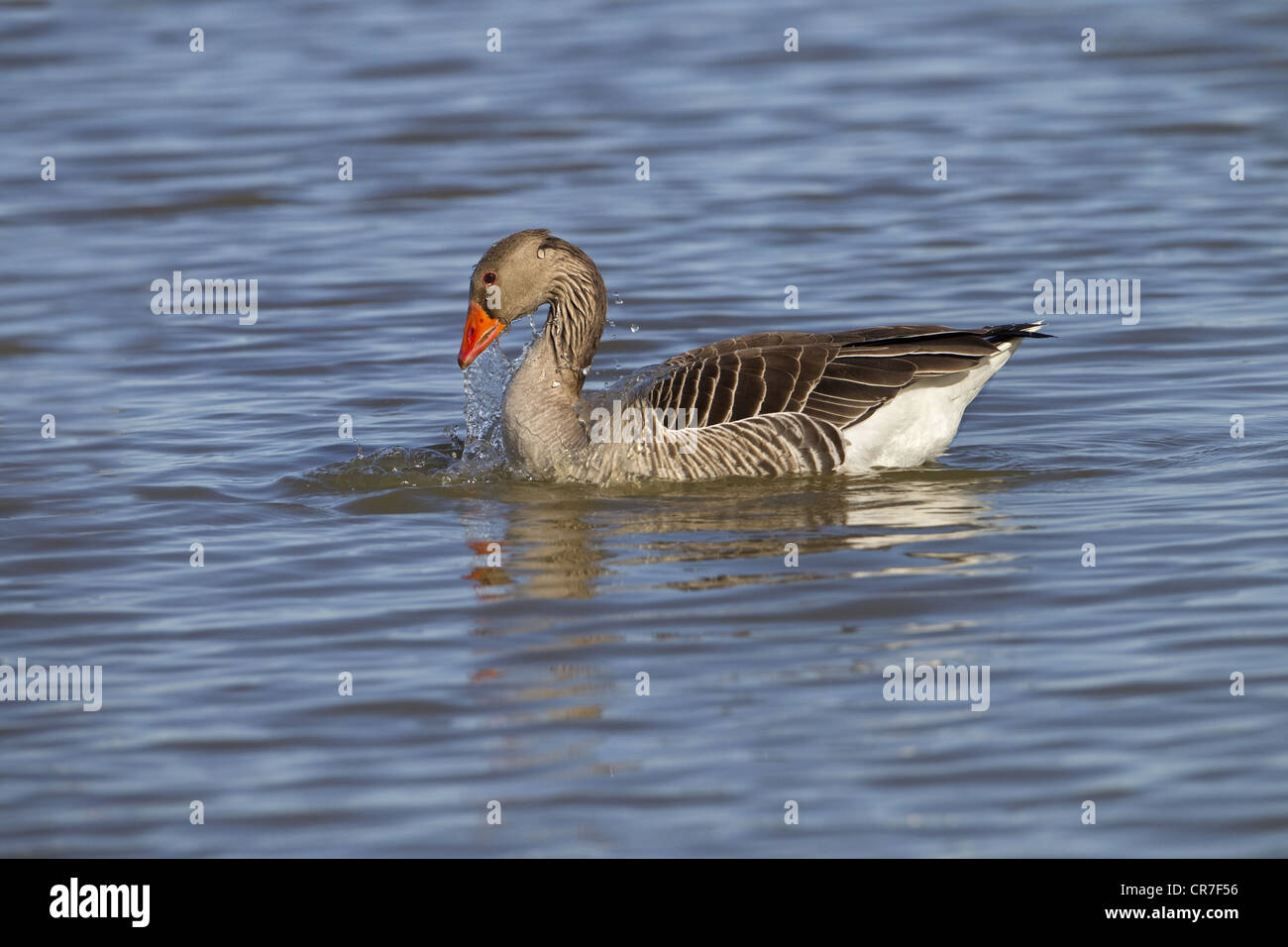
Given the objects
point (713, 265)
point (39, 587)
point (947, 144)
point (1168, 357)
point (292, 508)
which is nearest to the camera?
point (39, 587)

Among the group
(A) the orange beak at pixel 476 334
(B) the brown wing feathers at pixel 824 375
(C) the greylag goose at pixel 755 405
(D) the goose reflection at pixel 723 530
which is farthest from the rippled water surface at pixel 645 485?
(A) the orange beak at pixel 476 334

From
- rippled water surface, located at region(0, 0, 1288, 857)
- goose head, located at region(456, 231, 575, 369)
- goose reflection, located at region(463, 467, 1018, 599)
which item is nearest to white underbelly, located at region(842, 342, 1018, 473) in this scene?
goose reflection, located at region(463, 467, 1018, 599)

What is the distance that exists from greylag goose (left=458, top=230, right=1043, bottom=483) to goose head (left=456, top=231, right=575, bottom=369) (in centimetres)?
1

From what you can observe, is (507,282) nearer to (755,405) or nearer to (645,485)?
(645,485)

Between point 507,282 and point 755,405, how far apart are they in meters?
1.71

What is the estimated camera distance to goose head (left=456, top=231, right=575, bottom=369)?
10.3 meters

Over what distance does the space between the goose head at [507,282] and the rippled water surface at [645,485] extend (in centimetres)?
80

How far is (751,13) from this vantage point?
24172 millimetres

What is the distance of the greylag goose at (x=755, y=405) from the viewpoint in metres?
9.95

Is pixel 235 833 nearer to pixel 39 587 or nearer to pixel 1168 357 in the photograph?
pixel 39 587

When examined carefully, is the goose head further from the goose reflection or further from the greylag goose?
the goose reflection

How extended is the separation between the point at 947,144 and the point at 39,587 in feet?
40.7
